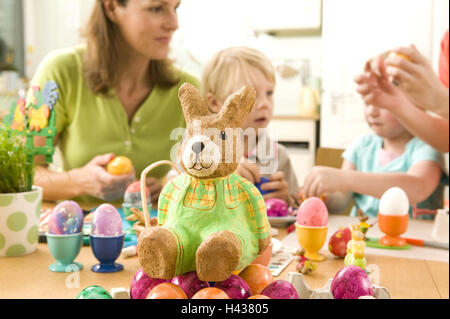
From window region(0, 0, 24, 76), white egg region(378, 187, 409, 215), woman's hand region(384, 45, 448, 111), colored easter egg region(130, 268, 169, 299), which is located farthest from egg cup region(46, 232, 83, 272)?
window region(0, 0, 24, 76)

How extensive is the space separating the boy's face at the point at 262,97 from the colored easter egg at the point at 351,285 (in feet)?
0.57

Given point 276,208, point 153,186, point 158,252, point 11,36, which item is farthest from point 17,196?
point 11,36

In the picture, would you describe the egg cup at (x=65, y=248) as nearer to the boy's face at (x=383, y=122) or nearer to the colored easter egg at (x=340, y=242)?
the colored easter egg at (x=340, y=242)

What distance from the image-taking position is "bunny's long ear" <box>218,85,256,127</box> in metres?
0.27

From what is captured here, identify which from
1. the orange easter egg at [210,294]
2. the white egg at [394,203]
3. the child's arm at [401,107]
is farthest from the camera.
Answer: the child's arm at [401,107]

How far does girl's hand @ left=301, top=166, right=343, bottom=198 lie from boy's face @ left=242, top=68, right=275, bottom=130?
169mm

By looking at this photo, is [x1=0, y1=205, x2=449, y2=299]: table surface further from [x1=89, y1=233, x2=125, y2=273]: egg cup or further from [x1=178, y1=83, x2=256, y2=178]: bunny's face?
[x1=178, y1=83, x2=256, y2=178]: bunny's face

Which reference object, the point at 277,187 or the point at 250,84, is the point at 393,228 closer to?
the point at 277,187

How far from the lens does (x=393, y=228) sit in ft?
1.80

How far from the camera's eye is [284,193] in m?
0.67

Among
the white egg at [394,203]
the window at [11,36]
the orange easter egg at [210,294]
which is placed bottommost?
the white egg at [394,203]

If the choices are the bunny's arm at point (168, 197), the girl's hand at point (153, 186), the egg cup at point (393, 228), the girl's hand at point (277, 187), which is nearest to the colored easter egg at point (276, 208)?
the girl's hand at point (277, 187)

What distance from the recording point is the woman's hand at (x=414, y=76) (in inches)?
24.0
